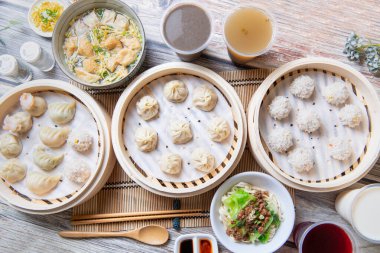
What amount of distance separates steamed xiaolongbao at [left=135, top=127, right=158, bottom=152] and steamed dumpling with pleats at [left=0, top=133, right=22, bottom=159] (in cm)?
69

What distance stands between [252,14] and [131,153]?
40.0 inches

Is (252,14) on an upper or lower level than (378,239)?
upper

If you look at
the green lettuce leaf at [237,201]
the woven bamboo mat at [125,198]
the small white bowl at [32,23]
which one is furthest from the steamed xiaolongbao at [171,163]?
the small white bowl at [32,23]

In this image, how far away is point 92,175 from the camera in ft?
6.91

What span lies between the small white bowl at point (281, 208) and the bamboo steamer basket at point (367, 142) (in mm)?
57

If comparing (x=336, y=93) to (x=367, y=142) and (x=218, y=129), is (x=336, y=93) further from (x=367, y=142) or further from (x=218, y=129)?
(x=218, y=129)

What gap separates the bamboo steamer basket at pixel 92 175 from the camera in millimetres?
2125

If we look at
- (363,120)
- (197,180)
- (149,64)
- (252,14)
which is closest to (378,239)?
(363,120)

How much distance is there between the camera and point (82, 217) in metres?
2.28

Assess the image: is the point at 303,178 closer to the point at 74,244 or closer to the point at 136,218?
the point at 136,218

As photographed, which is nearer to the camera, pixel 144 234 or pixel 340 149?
pixel 340 149

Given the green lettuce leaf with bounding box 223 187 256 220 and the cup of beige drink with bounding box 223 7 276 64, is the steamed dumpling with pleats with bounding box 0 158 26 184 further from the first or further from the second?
the cup of beige drink with bounding box 223 7 276 64

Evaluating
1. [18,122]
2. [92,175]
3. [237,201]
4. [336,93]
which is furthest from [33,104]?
[336,93]

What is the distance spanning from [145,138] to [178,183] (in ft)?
1.01
